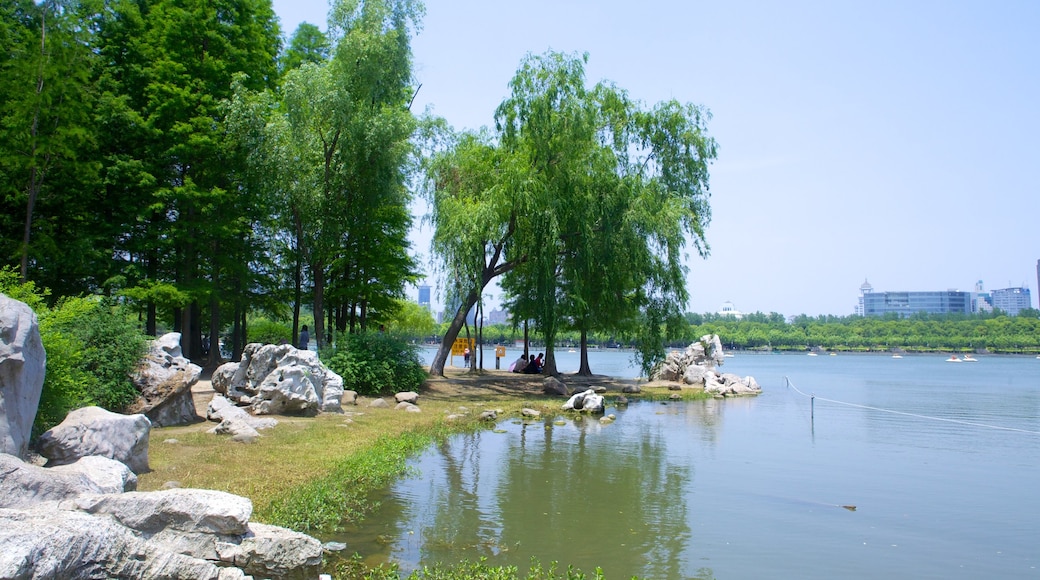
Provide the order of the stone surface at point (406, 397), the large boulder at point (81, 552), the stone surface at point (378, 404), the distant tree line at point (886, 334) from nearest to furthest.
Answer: the large boulder at point (81, 552), the stone surface at point (378, 404), the stone surface at point (406, 397), the distant tree line at point (886, 334)

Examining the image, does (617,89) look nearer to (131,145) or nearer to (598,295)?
(598,295)

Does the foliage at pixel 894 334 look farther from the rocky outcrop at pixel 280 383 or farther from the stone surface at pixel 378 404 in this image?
the rocky outcrop at pixel 280 383

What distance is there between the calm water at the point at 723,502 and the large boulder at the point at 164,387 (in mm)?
5092

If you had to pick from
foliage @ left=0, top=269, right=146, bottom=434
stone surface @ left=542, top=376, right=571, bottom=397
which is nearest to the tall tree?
foliage @ left=0, top=269, right=146, bottom=434

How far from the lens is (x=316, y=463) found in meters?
11.3

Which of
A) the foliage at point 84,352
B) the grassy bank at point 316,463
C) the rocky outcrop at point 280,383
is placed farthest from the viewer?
the rocky outcrop at point 280,383

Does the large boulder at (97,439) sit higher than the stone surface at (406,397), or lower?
higher

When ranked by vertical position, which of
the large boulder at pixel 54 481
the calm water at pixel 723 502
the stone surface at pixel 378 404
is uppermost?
the large boulder at pixel 54 481

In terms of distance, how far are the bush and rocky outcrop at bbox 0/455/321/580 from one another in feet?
49.5

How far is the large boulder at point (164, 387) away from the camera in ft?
45.2

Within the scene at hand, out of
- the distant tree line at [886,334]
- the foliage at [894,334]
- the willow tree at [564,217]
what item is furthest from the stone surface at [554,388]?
the foliage at [894,334]

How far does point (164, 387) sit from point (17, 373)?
6.56 m

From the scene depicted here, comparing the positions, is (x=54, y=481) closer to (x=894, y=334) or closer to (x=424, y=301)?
(x=424, y=301)

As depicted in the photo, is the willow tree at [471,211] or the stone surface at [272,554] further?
the willow tree at [471,211]
